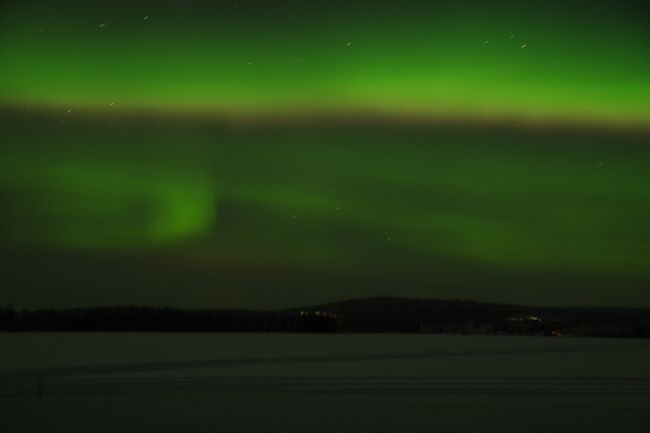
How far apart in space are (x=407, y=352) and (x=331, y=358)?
3272mm

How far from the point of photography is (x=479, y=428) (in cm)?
1277

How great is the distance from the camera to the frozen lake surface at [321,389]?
1321 centimetres

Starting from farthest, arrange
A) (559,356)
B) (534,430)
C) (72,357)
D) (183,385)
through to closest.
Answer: (559,356) → (72,357) → (183,385) → (534,430)

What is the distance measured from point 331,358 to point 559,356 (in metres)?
6.21

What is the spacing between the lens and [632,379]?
62.8 ft

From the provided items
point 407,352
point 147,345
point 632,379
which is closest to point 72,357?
point 147,345

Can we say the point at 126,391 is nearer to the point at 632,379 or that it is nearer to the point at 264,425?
the point at 264,425

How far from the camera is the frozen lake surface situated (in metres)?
13.2

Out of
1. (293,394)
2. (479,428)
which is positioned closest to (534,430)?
(479,428)

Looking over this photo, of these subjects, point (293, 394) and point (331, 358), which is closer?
point (293, 394)

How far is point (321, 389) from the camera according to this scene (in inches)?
683

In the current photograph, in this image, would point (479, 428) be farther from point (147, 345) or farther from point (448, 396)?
point (147, 345)

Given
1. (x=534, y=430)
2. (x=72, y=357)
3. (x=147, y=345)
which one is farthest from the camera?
(x=147, y=345)

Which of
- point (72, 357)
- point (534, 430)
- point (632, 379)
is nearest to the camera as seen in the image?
point (534, 430)
